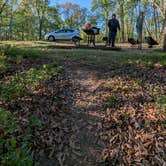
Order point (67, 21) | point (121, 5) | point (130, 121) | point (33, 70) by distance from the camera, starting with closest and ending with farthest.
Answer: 1. point (130, 121)
2. point (33, 70)
3. point (121, 5)
4. point (67, 21)

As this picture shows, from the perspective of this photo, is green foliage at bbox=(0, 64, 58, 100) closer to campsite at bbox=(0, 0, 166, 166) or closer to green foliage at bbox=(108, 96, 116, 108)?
campsite at bbox=(0, 0, 166, 166)

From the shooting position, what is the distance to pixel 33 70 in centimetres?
782

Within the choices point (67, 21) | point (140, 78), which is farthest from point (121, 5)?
point (140, 78)

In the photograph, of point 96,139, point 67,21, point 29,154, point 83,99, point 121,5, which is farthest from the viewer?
point 67,21

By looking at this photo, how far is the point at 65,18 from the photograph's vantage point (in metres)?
51.7

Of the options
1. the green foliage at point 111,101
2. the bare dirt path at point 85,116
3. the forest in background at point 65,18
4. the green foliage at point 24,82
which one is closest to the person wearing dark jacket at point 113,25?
the bare dirt path at point 85,116

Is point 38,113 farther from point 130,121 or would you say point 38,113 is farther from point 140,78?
point 140,78

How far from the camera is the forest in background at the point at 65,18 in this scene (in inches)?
1688

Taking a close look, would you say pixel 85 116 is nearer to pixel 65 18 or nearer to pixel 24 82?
pixel 24 82

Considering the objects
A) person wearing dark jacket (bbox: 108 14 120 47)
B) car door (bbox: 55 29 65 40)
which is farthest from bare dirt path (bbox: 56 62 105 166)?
car door (bbox: 55 29 65 40)

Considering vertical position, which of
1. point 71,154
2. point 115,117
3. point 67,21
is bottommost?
point 71,154

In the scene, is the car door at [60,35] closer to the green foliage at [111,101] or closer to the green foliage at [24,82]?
the green foliage at [24,82]

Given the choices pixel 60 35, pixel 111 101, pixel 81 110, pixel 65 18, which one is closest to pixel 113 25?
pixel 111 101

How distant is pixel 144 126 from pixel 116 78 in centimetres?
218
